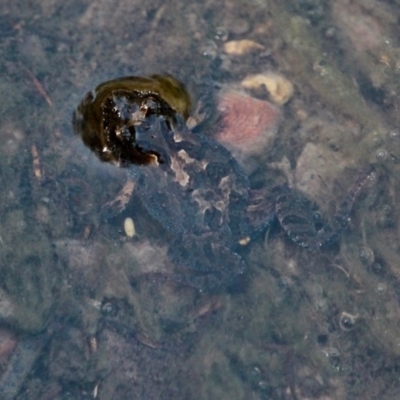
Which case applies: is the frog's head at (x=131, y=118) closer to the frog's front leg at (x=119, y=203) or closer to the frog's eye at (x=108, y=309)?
the frog's front leg at (x=119, y=203)

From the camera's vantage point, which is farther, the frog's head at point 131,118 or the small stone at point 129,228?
the small stone at point 129,228

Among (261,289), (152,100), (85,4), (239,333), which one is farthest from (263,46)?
(239,333)

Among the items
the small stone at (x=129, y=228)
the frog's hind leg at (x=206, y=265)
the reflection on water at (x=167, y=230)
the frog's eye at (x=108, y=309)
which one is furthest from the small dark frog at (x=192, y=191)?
the frog's eye at (x=108, y=309)

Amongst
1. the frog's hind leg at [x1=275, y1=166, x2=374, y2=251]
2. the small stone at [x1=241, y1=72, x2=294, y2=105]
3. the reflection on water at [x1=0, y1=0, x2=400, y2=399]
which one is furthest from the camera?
the small stone at [x1=241, y1=72, x2=294, y2=105]

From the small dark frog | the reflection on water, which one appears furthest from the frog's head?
the reflection on water

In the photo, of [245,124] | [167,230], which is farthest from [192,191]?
[245,124]

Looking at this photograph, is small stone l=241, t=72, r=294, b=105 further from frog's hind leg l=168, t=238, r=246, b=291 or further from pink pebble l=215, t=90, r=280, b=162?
frog's hind leg l=168, t=238, r=246, b=291

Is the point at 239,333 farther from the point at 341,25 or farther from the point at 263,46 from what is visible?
the point at 341,25
